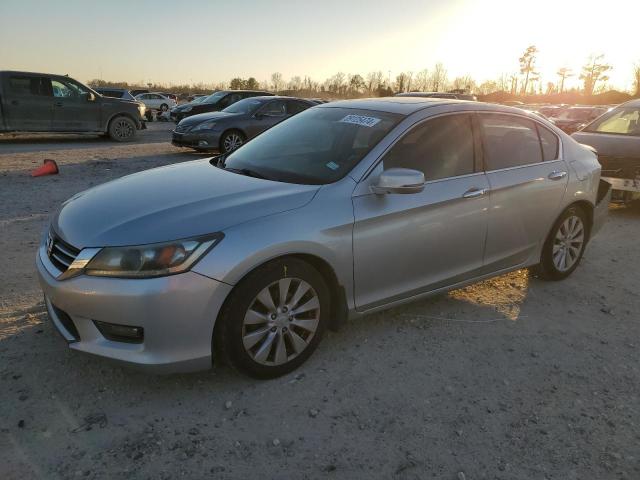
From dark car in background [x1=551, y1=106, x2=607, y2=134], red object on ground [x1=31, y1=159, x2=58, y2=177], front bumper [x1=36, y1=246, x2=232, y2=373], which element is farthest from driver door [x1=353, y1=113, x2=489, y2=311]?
dark car in background [x1=551, y1=106, x2=607, y2=134]

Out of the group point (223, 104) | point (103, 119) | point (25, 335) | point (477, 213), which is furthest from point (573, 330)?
point (223, 104)

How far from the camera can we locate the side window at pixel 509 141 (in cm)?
403

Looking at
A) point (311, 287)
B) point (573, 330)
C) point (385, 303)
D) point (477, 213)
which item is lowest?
point (573, 330)

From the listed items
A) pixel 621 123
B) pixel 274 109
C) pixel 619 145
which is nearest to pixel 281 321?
pixel 619 145

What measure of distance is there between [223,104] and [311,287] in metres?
15.8

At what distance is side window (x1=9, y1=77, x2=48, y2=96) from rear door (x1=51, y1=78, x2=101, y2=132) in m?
0.28

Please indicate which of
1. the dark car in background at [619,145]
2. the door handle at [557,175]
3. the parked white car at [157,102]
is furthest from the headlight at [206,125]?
the parked white car at [157,102]

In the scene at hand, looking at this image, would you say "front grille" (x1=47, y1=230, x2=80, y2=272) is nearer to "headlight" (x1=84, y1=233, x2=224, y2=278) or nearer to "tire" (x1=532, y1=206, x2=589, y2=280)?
"headlight" (x1=84, y1=233, x2=224, y2=278)

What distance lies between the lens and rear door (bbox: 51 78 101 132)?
13.6m

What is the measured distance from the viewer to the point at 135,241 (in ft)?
8.78

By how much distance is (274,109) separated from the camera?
12.6 m

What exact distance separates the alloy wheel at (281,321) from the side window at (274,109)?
32.8 feet

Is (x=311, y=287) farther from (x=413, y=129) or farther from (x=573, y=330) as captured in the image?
(x=573, y=330)

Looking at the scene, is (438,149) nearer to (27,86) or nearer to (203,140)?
(203,140)
